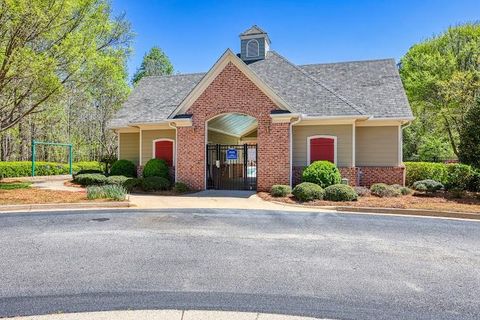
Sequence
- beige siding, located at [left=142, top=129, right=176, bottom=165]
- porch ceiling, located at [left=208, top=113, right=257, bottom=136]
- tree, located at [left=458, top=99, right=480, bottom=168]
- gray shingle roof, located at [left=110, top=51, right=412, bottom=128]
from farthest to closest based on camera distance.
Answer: beige siding, located at [left=142, top=129, right=176, bottom=165] → porch ceiling, located at [left=208, top=113, right=257, bottom=136] → gray shingle roof, located at [left=110, top=51, right=412, bottom=128] → tree, located at [left=458, top=99, right=480, bottom=168]

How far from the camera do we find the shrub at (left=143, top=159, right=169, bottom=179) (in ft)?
57.8

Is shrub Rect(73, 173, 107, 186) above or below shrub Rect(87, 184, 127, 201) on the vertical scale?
above

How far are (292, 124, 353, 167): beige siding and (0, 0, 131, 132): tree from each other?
1019 cm

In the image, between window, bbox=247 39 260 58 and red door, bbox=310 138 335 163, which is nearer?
red door, bbox=310 138 335 163

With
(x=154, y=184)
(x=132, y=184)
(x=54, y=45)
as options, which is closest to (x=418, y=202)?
(x=154, y=184)

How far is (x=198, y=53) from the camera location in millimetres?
30484

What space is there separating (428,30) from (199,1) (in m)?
29.7

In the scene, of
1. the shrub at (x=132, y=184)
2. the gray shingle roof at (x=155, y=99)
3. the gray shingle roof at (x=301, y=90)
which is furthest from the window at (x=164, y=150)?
the gray shingle roof at (x=301, y=90)

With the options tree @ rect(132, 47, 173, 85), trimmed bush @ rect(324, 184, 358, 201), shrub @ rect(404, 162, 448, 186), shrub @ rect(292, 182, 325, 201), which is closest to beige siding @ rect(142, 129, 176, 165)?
shrub @ rect(292, 182, 325, 201)

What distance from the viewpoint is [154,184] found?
16.2m

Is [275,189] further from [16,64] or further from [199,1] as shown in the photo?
[16,64]

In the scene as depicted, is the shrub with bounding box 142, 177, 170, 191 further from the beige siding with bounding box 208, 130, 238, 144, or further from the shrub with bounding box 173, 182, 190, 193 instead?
the beige siding with bounding box 208, 130, 238, 144

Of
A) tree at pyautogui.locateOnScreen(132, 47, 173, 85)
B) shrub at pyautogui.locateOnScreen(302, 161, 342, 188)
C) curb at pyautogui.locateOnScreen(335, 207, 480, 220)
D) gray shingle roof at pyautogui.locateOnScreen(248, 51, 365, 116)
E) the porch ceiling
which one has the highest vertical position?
tree at pyautogui.locateOnScreen(132, 47, 173, 85)

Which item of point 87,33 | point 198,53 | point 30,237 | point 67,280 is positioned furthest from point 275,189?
point 198,53
